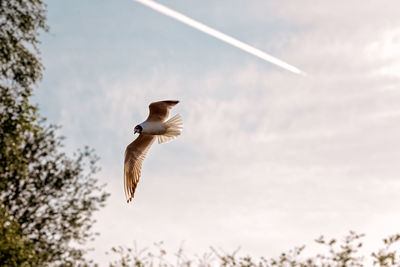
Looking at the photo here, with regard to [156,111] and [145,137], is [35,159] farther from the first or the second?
[156,111]

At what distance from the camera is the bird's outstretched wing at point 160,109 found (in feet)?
28.1

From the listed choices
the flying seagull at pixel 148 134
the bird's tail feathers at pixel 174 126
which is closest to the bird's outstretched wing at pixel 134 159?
the flying seagull at pixel 148 134

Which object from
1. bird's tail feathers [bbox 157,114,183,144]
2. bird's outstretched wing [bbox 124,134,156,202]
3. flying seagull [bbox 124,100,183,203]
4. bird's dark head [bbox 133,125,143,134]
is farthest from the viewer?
bird's outstretched wing [bbox 124,134,156,202]

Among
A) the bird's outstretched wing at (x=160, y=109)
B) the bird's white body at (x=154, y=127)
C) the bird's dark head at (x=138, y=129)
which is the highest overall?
the bird's outstretched wing at (x=160, y=109)

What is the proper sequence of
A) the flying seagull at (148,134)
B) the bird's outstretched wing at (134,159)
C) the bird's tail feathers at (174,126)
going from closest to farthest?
1. the flying seagull at (148,134)
2. the bird's tail feathers at (174,126)
3. the bird's outstretched wing at (134,159)

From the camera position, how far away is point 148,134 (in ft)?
30.6

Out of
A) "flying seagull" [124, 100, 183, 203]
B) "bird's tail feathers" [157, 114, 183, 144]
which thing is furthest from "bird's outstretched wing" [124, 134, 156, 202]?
"bird's tail feathers" [157, 114, 183, 144]

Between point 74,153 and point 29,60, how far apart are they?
3.50 meters

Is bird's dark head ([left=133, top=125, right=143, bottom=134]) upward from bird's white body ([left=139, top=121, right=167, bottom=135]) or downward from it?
downward

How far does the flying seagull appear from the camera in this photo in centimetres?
884

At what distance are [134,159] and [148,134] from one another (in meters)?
0.95

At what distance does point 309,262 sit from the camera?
16.3 meters

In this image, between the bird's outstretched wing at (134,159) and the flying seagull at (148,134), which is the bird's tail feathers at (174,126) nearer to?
the flying seagull at (148,134)

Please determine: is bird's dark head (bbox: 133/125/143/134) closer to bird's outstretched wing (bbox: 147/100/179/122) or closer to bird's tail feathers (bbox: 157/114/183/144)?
bird's outstretched wing (bbox: 147/100/179/122)
